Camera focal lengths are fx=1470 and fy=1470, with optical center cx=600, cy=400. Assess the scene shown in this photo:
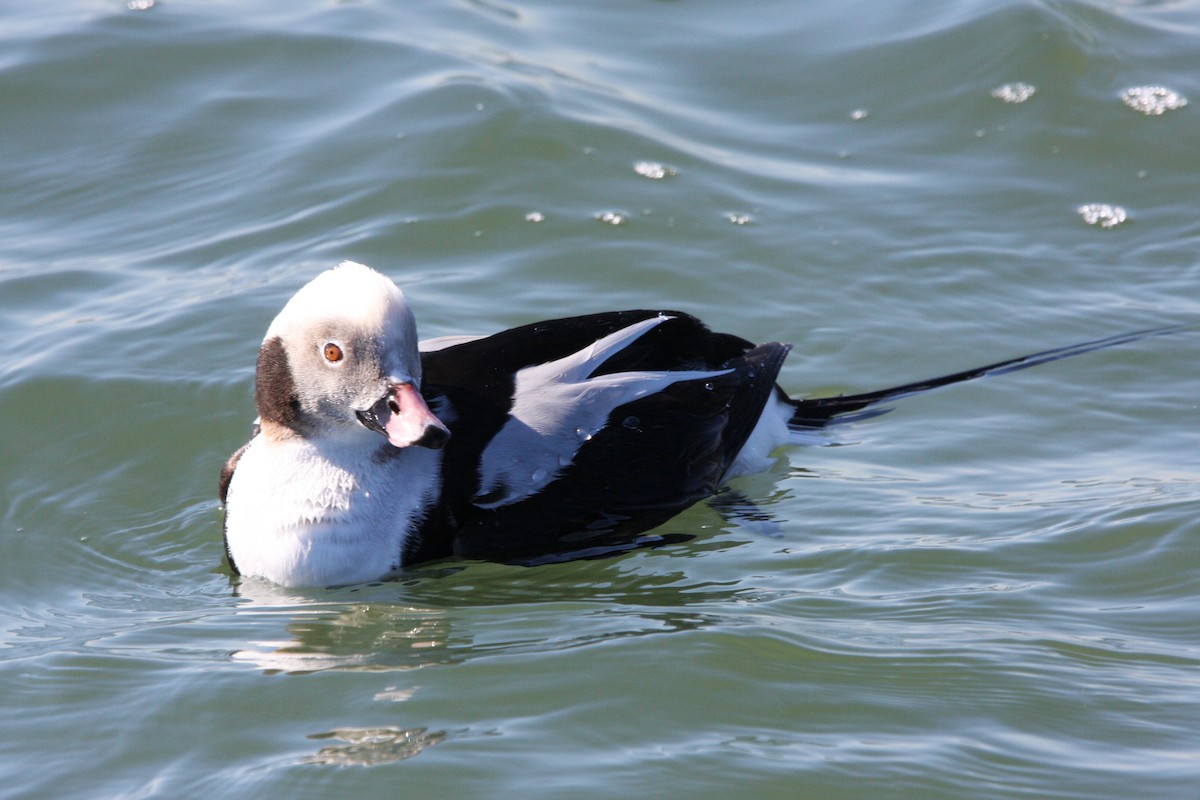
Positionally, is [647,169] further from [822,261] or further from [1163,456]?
[1163,456]

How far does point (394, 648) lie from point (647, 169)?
13.5 ft

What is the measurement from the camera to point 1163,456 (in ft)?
17.7

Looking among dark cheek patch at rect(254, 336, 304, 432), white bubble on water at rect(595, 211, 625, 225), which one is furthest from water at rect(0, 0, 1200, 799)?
dark cheek patch at rect(254, 336, 304, 432)

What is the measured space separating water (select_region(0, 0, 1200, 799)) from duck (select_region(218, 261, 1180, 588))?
15 cm

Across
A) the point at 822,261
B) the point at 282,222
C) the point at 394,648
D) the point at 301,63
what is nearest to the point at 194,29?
the point at 301,63

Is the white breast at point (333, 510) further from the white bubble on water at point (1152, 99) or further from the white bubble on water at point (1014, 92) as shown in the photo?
the white bubble on water at point (1152, 99)

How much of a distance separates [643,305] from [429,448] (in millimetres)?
2518

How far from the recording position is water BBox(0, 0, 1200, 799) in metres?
3.74

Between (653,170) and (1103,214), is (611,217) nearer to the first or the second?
(653,170)

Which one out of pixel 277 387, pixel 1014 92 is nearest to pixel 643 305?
pixel 277 387

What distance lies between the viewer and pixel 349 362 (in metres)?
4.33

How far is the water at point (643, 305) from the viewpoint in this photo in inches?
147

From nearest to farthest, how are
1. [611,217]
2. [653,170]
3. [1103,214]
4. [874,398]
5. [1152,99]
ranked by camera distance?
[874,398] → [611,217] → [1103,214] → [653,170] → [1152,99]

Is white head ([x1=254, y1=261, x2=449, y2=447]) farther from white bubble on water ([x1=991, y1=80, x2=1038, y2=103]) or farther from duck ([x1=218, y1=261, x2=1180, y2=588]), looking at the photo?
white bubble on water ([x1=991, y1=80, x2=1038, y2=103])
